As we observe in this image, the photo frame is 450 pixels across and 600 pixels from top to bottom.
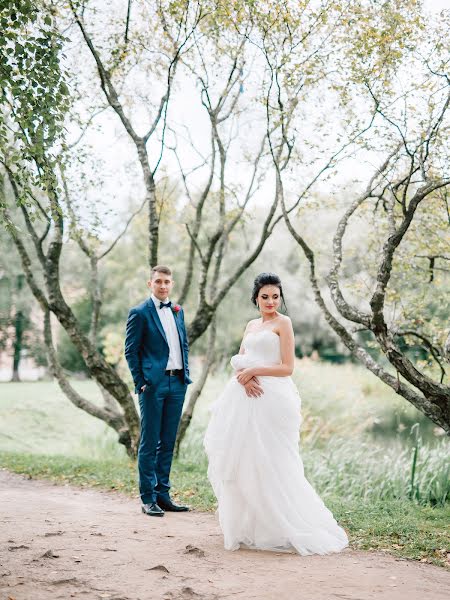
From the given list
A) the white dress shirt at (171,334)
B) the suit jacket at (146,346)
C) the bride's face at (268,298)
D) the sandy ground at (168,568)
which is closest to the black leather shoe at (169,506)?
the sandy ground at (168,568)

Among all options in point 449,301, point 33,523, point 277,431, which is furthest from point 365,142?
point 33,523

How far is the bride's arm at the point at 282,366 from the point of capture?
521 cm

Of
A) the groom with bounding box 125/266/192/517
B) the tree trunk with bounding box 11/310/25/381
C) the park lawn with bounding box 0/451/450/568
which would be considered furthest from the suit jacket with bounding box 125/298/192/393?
the tree trunk with bounding box 11/310/25/381

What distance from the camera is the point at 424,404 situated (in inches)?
278

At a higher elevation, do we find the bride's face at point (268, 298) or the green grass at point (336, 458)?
the bride's face at point (268, 298)

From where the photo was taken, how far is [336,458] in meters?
10.3

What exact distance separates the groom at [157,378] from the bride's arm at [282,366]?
3.92 ft

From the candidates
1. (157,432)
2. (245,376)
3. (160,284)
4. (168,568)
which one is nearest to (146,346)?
(160,284)

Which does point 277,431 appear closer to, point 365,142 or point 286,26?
point 365,142

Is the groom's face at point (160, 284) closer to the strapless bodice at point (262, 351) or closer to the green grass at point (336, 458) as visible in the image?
the strapless bodice at point (262, 351)

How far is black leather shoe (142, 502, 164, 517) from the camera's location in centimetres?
607

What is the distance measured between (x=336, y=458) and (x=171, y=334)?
16.3 feet

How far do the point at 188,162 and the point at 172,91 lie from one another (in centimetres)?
112

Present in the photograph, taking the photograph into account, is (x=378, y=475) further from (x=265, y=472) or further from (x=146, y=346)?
(x=265, y=472)
